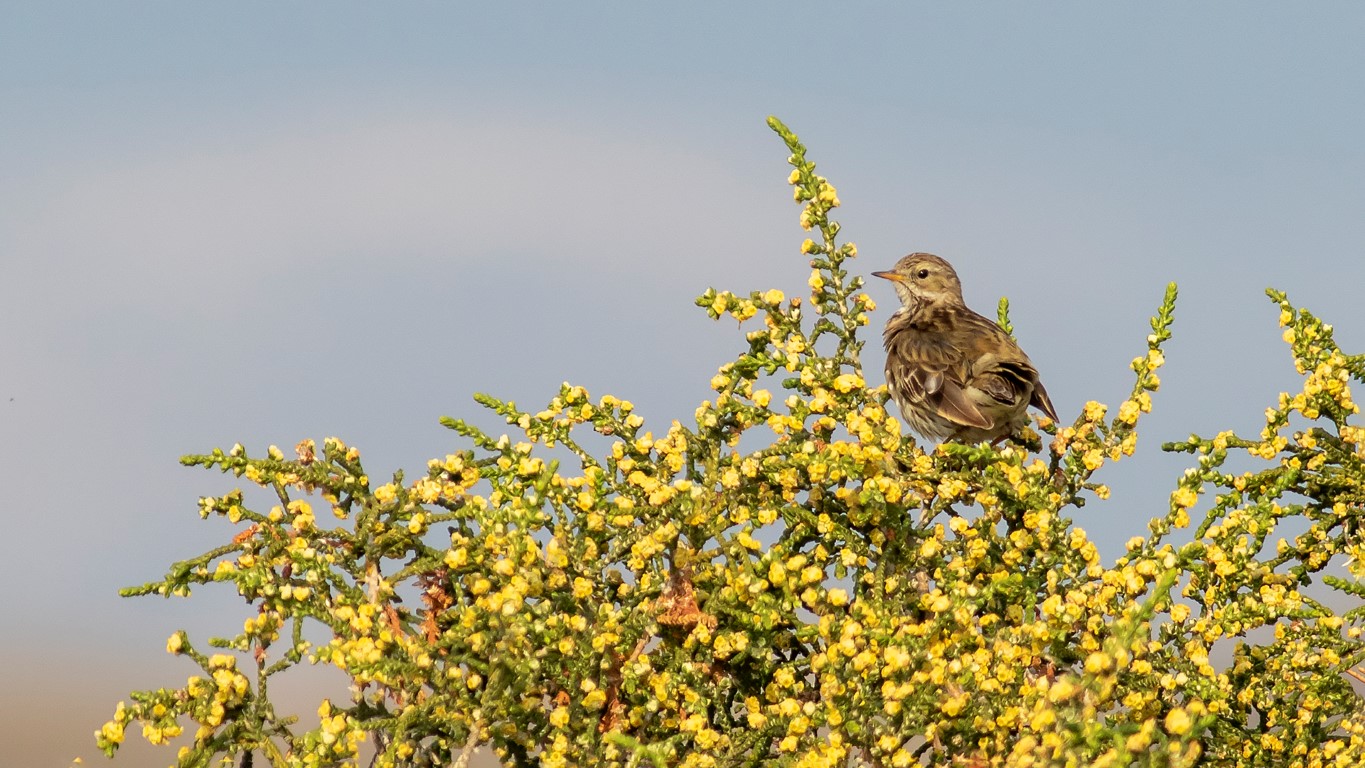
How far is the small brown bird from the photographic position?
33.6ft

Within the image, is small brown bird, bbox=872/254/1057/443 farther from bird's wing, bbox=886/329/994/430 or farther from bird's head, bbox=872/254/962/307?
bird's head, bbox=872/254/962/307

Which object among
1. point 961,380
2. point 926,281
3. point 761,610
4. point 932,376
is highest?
point 926,281

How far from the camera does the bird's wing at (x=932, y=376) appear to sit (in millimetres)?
10227

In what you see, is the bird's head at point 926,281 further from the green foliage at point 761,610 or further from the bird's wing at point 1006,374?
the green foliage at point 761,610

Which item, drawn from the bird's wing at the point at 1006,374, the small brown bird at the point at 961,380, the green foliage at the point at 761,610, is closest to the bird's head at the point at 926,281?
the small brown bird at the point at 961,380

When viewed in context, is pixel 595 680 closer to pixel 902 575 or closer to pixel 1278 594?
pixel 902 575

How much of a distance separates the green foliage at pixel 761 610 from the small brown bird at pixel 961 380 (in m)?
2.66

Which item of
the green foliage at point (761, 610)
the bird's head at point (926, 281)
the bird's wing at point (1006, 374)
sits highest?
the bird's head at point (926, 281)

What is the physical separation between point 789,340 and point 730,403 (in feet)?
2.82

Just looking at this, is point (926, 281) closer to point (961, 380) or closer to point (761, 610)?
point (961, 380)

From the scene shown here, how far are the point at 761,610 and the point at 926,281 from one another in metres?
7.94

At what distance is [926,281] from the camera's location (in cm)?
1331

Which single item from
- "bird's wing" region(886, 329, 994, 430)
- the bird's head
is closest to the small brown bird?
"bird's wing" region(886, 329, 994, 430)

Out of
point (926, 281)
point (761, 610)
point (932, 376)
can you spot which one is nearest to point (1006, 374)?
point (932, 376)
